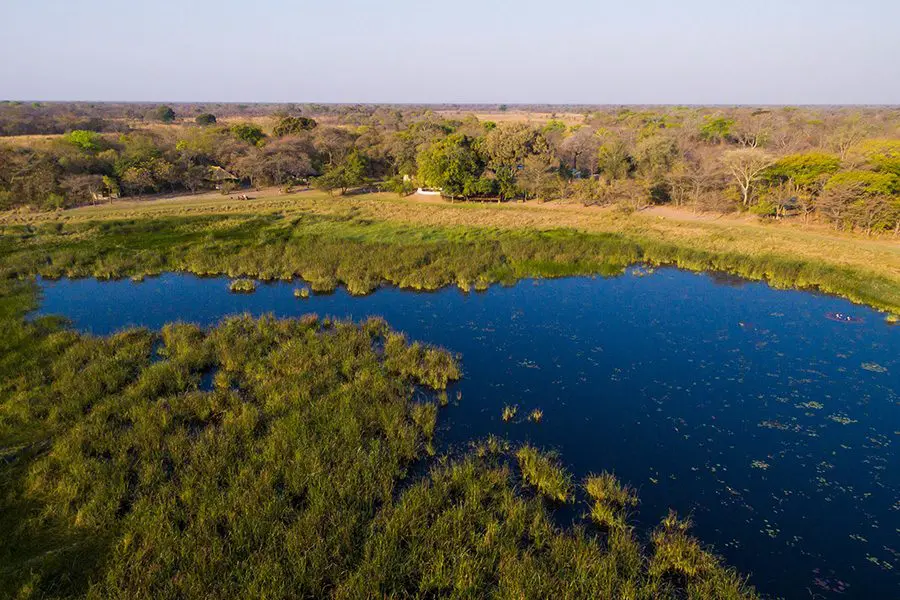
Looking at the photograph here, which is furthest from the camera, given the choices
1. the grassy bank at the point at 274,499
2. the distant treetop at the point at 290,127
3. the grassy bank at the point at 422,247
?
the distant treetop at the point at 290,127

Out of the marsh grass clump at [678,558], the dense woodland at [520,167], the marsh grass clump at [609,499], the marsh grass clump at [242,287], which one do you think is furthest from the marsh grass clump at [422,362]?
the dense woodland at [520,167]

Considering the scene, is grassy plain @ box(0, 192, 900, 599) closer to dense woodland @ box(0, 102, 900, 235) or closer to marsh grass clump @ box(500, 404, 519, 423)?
marsh grass clump @ box(500, 404, 519, 423)

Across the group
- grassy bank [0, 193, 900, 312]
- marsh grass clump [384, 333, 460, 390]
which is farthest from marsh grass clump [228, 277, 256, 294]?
marsh grass clump [384, 333, 460, 390]

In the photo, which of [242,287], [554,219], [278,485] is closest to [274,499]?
[278,485]

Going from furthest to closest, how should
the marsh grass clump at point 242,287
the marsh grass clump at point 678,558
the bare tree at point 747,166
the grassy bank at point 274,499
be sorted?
the bare tree at point 747,166 → the marsh grass clump at point 242,287 → the marsh grass clump at point 678,558 → the grassy bank at point 274,499

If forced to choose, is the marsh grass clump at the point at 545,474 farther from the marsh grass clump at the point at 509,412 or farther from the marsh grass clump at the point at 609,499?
the marsh grass clump at the point at 509,412

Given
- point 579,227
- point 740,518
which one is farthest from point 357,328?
point 579,227

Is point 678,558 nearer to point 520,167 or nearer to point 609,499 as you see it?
point 609,499
